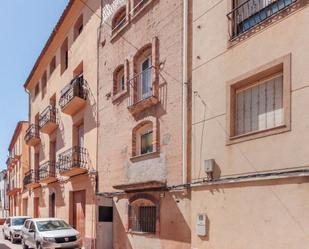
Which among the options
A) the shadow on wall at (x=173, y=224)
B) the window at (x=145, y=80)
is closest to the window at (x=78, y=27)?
the window at (x=145, y=80)

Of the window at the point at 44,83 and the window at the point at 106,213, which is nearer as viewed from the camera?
the window at the point at 106,213

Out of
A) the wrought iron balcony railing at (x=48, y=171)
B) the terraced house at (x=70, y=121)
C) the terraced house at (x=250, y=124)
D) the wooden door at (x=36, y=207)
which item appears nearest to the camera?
the terraced house at (x=250, y=124)

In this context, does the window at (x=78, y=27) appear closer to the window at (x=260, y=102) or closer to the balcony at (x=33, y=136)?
the balcony at (x=33, y=136)

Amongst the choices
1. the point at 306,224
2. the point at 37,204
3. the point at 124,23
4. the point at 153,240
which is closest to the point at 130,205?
the point at 153,240

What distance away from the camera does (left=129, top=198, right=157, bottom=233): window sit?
13.0 meters

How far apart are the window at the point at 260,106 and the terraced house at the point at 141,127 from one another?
2263mm

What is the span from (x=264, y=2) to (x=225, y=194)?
14.4 ft

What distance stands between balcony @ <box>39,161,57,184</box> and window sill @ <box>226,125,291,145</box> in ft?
52.8

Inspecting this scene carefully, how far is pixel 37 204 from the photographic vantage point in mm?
30938

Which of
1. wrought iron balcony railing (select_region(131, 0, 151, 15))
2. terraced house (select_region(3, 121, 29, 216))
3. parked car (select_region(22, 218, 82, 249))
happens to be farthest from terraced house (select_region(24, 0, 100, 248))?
terraced house (select_region(3, 121, 29, 216))

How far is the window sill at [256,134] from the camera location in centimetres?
827

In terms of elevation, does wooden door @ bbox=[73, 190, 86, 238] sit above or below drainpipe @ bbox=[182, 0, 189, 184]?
below

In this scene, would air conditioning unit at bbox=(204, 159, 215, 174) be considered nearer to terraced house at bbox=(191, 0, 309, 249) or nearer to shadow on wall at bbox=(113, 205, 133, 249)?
terraced house at bbox=(191, 0, 309, 249)

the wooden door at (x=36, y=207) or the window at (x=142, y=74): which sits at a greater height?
the window at (x=142, y=74)
